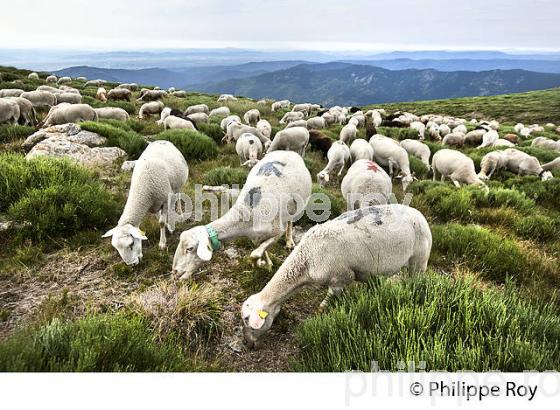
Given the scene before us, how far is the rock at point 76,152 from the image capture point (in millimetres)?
8922

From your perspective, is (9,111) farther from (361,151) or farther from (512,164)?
(512,164)

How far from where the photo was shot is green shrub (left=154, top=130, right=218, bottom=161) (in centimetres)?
1141

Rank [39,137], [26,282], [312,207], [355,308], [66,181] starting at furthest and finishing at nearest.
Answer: [39,137], [312,207], [66,181], [26,282], [355,308]

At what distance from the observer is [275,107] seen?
1331 inches

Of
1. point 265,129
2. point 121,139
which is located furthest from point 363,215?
point 265,129

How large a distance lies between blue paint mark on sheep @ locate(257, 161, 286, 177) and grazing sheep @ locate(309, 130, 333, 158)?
9418 millimetres

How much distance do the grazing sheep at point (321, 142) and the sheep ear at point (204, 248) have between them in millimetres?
11174

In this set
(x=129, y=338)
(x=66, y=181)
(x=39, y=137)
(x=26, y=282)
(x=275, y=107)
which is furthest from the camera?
(x=275, y=107)

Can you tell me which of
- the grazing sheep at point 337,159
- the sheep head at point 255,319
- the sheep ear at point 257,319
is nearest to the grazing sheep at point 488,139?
the grazing sheep at point 337,159

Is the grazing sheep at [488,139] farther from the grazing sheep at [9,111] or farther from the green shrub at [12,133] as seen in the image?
the grazing sheep at [9,111]

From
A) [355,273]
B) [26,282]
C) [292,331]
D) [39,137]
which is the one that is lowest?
[292,331]

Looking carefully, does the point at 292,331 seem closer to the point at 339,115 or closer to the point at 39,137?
the point at 39,137

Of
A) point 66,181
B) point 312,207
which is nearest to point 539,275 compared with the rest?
point 312,207
